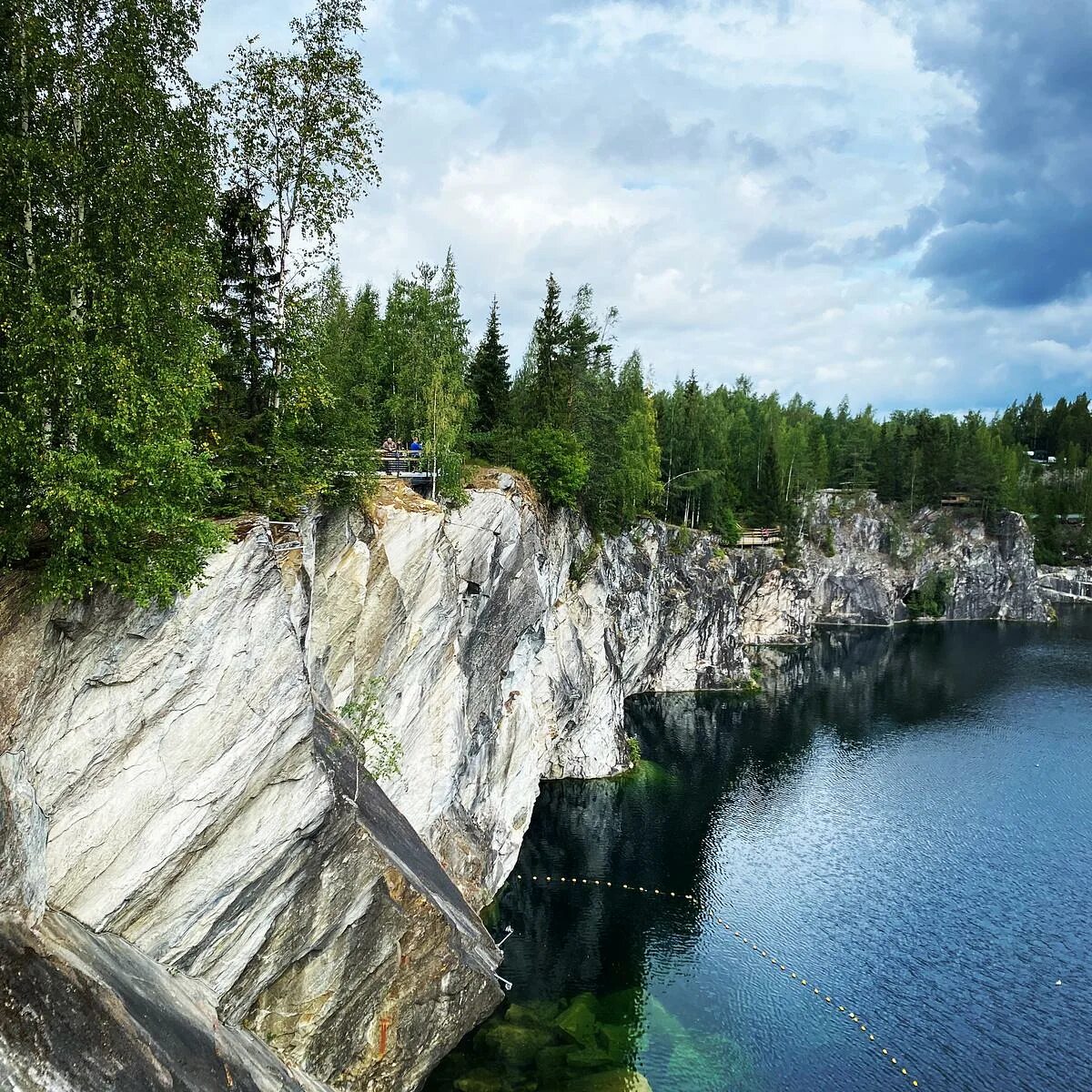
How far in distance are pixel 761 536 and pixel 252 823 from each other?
83.5 metres

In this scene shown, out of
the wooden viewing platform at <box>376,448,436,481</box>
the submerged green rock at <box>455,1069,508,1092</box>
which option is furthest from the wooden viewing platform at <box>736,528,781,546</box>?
the submerged green rock at <box>455,1069,508,1092</box>

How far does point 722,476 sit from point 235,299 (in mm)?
71666

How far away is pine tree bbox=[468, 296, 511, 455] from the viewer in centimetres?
4794

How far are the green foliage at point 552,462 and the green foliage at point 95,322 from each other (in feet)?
97.9

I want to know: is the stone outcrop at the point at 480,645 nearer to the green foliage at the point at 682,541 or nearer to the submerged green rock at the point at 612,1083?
the green foliage at the point at 682,541

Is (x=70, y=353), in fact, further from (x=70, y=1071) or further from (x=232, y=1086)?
(x=232, y=1086)

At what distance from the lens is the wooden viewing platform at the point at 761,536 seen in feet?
294

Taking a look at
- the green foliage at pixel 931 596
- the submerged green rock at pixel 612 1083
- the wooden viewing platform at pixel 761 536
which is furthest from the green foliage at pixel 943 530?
the submerged green rock at pixel 612 1083

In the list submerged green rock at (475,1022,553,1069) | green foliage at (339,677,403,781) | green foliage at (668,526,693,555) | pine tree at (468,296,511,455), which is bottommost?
submerged green rock at (475,1022,553,1069)

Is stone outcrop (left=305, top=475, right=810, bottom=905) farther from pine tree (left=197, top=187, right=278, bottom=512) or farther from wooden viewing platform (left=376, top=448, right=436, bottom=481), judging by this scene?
pine tree (left=197, top=187, right=278, bottom=512)

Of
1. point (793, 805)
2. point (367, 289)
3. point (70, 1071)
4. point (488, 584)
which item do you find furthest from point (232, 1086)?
point (367, 289)

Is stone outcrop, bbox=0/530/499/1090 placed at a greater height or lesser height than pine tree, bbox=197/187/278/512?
lesser

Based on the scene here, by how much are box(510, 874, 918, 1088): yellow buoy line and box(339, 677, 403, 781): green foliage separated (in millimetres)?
15617

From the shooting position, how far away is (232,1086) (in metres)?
13.2
